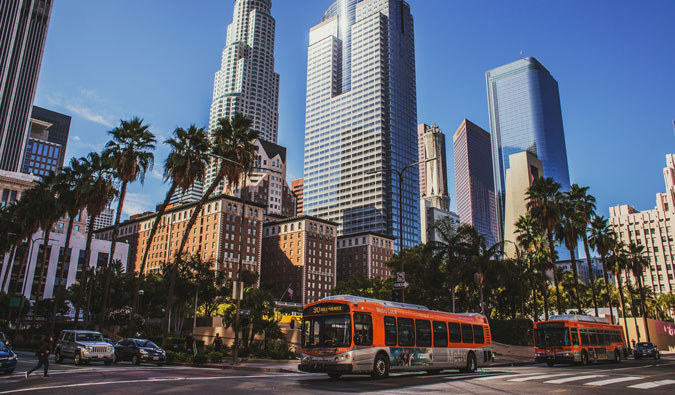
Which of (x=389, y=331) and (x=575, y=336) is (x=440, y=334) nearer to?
(x=389, y=331)

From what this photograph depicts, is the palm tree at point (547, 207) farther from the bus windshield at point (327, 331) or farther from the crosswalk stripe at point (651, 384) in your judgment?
the bus windshield at point (327, 331)

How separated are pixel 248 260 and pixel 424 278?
295 feet

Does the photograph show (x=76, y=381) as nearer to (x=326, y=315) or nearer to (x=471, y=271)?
(x=326, y=315)

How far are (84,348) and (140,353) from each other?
306 centimetres

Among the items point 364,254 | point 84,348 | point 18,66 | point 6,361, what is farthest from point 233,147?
point 18,66

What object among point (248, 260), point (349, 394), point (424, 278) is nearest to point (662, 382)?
point (349, 394)

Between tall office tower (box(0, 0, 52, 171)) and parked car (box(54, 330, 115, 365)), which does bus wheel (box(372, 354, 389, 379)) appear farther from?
tall office tower (box(0, 0, 52, 171))

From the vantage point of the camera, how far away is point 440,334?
23000mm

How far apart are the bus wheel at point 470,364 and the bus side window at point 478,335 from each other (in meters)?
0.93

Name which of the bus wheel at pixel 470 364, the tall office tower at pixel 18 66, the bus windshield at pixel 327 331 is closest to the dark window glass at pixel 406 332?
the bus windshield at pixel 327 331

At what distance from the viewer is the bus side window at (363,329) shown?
1817cm

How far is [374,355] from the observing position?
1862cm

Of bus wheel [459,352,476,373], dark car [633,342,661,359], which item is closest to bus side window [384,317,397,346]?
bus wheel [459,352,476,373]

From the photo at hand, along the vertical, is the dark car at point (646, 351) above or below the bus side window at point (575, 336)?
below
